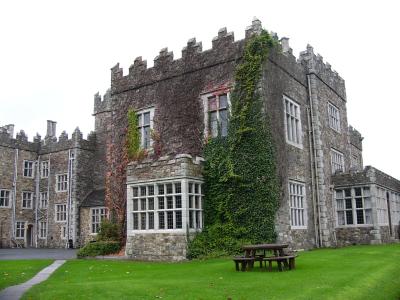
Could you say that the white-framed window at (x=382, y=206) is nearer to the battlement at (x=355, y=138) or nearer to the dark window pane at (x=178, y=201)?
the battlement at (x=355, y=138)

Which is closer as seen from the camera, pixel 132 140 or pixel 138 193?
pixel 138 193

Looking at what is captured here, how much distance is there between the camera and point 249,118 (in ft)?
64.5

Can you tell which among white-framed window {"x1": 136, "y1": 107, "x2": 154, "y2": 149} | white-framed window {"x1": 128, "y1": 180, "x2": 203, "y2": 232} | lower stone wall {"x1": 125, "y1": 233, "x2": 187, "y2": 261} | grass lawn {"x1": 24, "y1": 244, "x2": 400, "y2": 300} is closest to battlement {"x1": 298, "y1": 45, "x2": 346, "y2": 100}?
white-framed window {"x1": 136, "y1": 107, "x2": 154, "y2": 149}

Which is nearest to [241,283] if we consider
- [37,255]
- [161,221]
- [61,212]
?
[161,221]

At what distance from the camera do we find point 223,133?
20594 mm

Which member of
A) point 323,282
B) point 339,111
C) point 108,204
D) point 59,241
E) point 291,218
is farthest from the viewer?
point 59,241

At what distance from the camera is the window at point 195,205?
19.1m

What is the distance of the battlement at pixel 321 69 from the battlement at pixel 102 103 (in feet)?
70.3

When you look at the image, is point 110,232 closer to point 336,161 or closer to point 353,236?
point 353,236

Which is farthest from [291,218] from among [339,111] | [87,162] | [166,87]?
[87,162]

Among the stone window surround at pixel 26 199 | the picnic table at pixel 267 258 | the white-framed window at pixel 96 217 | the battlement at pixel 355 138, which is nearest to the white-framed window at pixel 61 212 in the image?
the white-framed window at pixel 96 217

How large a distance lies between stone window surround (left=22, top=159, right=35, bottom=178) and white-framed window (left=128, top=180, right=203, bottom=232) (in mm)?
24110

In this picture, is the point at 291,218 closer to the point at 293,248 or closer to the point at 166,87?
the point at 293,248

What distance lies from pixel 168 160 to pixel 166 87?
521 centimetres
